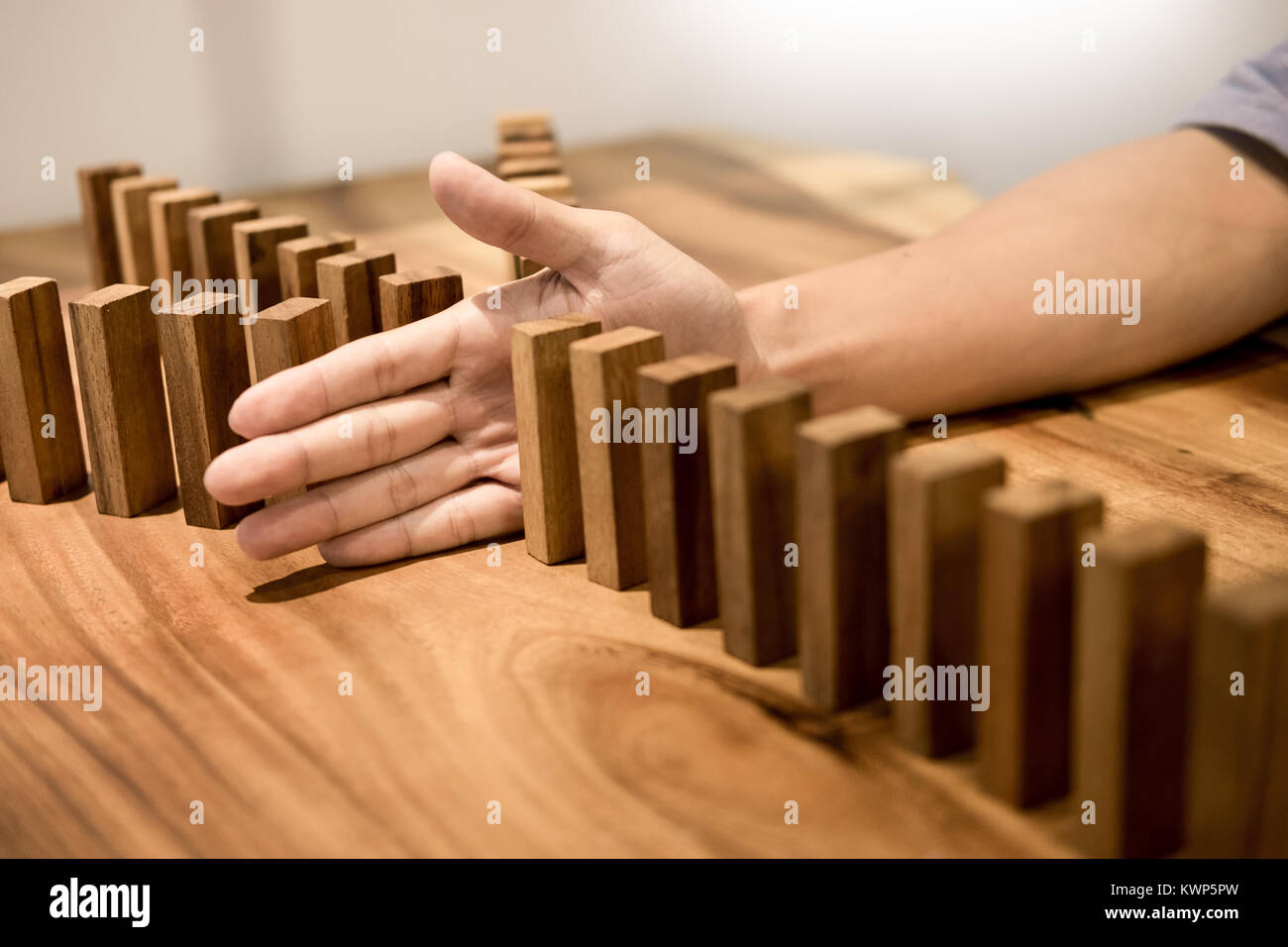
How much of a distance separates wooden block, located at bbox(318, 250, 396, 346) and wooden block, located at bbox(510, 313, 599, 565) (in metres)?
0.16

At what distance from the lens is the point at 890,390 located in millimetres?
885

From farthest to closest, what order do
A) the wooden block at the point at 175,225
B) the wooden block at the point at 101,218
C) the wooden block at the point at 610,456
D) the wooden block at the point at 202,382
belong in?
1. the wooden block at the point at 101,218
2. the wooden block at the point at 175,225
3. the wooden block at the point at 202,382
4. the wooden block at the point at 610,456

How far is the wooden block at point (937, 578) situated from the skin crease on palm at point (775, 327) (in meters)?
0.30

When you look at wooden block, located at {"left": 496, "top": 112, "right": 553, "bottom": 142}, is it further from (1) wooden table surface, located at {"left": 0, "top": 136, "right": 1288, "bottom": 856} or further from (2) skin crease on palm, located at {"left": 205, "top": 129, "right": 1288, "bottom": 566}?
(1) wooden table surface, located at {"left": 0, "top": 136, "right": 1288, "bottom": 856}

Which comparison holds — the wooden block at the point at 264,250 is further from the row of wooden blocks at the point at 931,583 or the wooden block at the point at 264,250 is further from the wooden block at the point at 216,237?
the row of wooden blocks at the point at 931,583

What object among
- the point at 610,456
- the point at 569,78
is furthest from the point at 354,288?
the point at 569,78

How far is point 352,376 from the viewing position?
0.71 meters

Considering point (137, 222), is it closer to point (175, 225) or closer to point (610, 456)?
point (175, 225)

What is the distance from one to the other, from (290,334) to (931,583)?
0.43 m

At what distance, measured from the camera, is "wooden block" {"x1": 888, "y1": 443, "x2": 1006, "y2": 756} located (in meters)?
0.51

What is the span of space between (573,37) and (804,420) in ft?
5.78

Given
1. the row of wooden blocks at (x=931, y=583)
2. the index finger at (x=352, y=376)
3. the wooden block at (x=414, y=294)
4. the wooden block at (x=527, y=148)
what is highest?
the wooden block at (x=527, y=148)

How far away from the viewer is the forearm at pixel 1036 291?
89 cm

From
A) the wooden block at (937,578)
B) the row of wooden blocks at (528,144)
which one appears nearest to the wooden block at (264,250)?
the row of wooden blocks at (528,144)
